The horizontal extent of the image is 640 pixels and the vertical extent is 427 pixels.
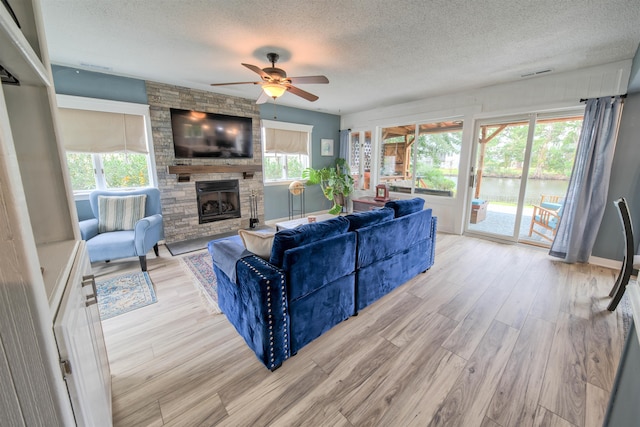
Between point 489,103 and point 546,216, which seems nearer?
point 546,216

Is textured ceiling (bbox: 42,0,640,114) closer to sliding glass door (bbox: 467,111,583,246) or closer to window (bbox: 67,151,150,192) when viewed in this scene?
sliding glass door (bbox: 467,111,583,246)

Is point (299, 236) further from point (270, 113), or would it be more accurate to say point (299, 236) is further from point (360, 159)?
point (360, 159)

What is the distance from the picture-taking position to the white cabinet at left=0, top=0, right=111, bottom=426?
0.48 metres

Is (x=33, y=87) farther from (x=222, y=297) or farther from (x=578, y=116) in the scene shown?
(x=578, y=116)

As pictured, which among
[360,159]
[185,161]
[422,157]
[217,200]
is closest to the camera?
[185,161]

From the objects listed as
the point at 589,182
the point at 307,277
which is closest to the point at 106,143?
the point at 307,277

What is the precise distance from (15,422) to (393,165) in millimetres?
5833

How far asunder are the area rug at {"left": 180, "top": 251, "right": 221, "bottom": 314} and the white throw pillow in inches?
33.4

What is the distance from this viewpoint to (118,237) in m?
2.97

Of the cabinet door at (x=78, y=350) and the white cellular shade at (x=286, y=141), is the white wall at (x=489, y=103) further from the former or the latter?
the cabinet door at (x=78, y=350)

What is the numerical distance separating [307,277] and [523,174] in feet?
13.1

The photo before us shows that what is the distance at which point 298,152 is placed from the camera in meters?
5.70

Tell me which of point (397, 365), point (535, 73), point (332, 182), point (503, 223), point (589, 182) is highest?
point (535, 73)

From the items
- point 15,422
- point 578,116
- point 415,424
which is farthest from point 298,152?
point 15,422
